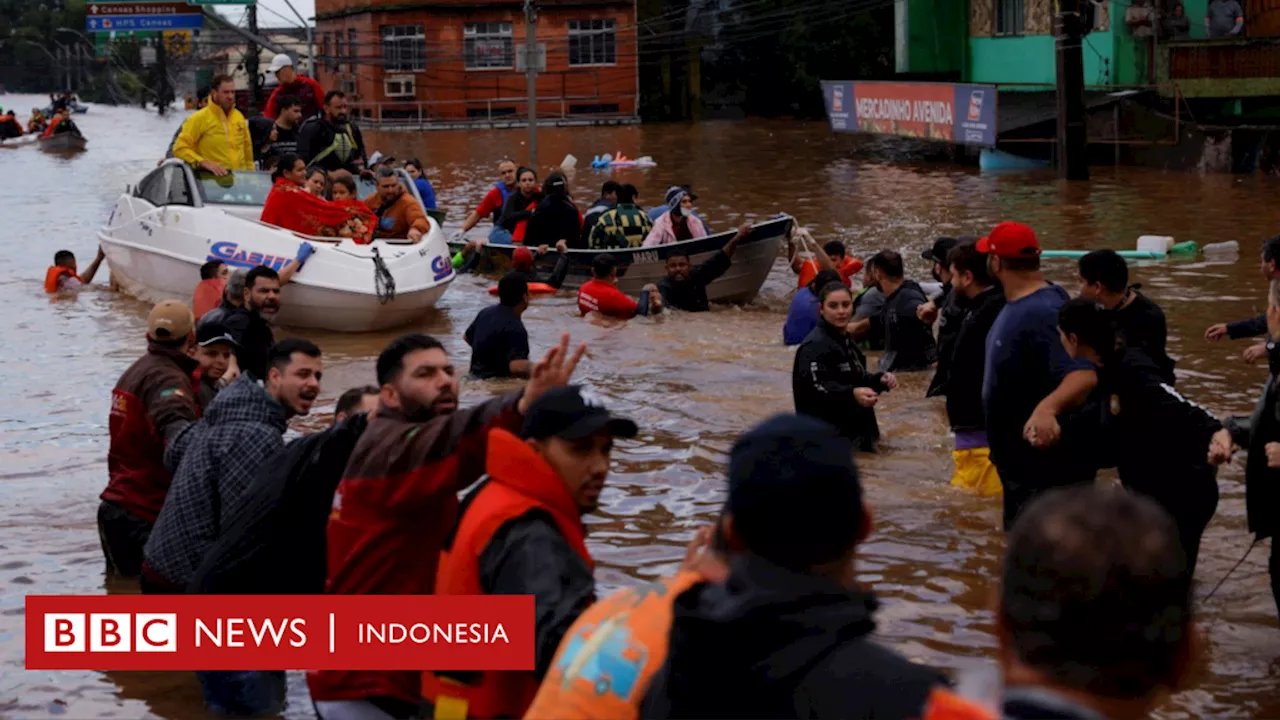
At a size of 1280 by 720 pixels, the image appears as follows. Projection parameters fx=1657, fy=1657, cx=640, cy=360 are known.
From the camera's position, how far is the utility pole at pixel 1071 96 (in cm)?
2786

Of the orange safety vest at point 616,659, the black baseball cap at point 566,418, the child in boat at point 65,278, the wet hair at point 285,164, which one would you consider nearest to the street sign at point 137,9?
the child in boat at point 65,278

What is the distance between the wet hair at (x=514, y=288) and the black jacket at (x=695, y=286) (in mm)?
4798

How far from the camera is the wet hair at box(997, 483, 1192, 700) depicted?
207 cm

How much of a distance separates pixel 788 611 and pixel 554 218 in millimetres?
16396

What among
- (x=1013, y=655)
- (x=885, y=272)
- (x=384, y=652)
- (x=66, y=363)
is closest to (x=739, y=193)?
(x=66, y=363)

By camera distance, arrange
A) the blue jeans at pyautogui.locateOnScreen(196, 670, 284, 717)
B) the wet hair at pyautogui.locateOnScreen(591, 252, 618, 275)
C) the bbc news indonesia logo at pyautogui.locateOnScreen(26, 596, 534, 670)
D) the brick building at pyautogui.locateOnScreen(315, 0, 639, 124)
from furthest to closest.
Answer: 1. the brick building at pyautogui.locateOnScreen(315, 0, 639, 124)
2. the wet hair at pyautogui.locateOnScreen(591, 252, 618, 275)
3. the blue jeans at pyautogui.locateOnScreen(196, 670, 284, 717)
4. the bbc news indonesia logo at pyautogui.locateOnScreen(26, 596, 534, 670)

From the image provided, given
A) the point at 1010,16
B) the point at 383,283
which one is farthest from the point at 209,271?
the point at 1010,16

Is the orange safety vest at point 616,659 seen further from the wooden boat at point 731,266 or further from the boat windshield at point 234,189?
the boat windshield at point 234,189

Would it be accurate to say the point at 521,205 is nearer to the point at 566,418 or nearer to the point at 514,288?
the point at 514,288

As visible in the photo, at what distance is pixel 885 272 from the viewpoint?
11906 millimetres

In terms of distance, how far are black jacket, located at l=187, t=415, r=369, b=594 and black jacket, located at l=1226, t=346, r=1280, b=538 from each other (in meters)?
3.49

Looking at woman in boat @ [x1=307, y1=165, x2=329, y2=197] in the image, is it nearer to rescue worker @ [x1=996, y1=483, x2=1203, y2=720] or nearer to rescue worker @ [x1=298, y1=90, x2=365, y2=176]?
rescue worker @ [x1=298, y1=90, x2=365, y2=176]

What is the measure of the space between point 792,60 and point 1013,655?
172 feet

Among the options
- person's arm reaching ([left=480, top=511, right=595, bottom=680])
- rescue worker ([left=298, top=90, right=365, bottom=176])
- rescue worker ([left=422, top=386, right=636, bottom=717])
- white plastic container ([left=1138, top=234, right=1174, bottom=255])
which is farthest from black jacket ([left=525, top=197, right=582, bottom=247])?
person's arm reaching ([left=480, top=511, right=595, bottom=680])
